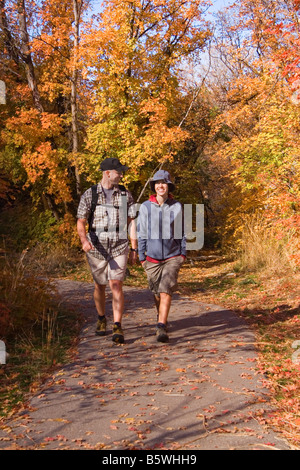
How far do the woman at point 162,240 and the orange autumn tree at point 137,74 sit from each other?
7613mm

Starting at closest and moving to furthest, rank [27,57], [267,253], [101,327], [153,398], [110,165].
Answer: [153,398] < [110,165] < [101,327] < [267,253] < [27,57]

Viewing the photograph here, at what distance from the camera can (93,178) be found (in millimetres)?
15602

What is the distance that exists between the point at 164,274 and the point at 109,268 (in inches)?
26.4

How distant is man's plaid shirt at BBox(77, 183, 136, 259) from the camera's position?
20.8 feet

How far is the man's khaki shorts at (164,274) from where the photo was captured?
6406 millimetres

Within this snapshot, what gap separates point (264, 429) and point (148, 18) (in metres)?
13.3

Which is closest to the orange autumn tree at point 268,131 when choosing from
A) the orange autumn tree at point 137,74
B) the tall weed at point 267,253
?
the tall weed at point 267,253

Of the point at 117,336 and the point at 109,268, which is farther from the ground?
the point at 109,268

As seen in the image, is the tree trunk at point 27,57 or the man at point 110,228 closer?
the man at point 110,228

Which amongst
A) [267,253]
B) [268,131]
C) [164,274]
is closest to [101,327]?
[164,274]

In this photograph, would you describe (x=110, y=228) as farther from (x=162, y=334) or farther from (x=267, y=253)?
(x=267, y=253)

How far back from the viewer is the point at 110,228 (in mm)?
6359

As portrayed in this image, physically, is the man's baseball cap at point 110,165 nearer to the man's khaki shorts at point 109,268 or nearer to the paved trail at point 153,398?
the man's khaki shorts at point 109,268

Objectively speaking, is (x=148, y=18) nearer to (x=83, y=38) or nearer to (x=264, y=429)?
(x=83, y=38)
